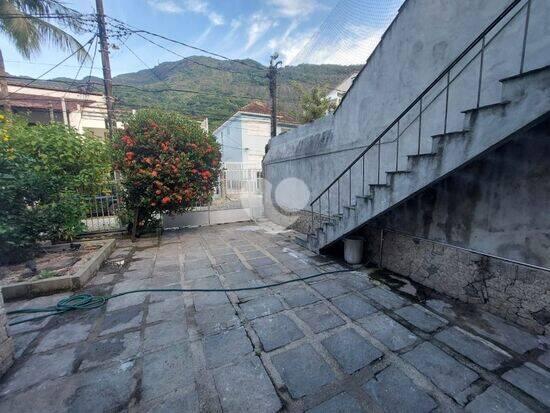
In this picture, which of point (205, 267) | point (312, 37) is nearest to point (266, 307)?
point (205, 267)

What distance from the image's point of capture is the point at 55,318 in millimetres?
3291

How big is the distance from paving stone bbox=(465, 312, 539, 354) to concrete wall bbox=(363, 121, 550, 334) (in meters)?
0.14

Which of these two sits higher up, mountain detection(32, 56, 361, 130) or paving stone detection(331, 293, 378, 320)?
mountain detection(32, 56, 361, 130)

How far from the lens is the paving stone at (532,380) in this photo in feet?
6.62

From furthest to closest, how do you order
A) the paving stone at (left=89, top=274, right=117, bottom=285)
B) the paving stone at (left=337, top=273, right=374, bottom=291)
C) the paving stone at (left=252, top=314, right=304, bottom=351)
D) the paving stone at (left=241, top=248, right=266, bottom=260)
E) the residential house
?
the residential house < the paving stone at (left=241, top=248, right=266, bottom=260) < the paving stone at (left=89, top=274, right=117, bottom=285) < the paving stone at (left=337, top=273, right=374, bottom=291) < the paving stone at (left=252, top=314, right=304, bottom=351)

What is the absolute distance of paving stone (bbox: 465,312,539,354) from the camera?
2609mm

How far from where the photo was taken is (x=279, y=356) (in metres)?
2.52

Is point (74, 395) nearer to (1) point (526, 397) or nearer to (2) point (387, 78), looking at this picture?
(1) point (526, 397)

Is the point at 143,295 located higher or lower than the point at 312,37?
lower

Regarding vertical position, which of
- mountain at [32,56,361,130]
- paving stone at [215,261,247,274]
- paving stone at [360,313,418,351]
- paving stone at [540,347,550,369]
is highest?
mountain at [32,56,361,130]

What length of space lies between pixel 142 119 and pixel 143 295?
214 inches

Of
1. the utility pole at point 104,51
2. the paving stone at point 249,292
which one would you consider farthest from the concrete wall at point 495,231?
the utility pole at point 104,51

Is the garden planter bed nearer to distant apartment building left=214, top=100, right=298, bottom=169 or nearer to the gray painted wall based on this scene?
the gray painted wall

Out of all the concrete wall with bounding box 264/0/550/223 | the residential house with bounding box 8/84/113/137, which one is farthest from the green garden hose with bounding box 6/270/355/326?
the residential house with bounding box 8/84/113/137
